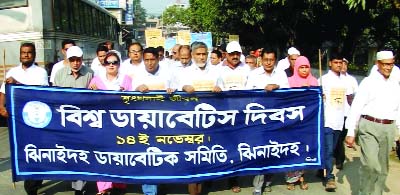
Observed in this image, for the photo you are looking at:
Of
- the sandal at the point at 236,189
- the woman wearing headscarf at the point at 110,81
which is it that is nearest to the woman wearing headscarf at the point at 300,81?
the sandal at the point at 236,189

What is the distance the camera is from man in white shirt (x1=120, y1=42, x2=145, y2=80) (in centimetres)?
587

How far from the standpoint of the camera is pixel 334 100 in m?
5.78

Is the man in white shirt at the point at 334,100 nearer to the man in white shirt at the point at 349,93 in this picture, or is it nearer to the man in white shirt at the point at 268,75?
the man in white shirt at the point at 349,93

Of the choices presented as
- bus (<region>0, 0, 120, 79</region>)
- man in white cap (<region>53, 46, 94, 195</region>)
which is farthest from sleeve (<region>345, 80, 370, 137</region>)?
bus (<region>0, 0, 120, 79</region>)

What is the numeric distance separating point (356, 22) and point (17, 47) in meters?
12.5

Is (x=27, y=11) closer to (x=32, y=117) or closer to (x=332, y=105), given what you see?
(x=32, y=117)

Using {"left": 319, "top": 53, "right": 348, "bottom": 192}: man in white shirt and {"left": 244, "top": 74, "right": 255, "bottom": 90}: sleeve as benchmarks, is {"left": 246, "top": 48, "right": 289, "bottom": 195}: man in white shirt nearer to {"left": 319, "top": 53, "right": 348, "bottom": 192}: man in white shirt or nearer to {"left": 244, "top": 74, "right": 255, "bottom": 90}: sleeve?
{"left": 244, "top": 74, "right": 255, "bottom": 90}: sleeve

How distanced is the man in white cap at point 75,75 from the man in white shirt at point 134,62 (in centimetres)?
56

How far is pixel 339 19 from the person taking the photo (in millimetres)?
17781

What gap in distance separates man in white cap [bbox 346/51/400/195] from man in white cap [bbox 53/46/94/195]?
2.89 metres

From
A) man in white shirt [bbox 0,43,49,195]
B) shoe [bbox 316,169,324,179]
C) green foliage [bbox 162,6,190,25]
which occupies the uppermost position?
green foliage [bbox 162,6,190,25]

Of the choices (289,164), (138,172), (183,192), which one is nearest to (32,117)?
(138,172)

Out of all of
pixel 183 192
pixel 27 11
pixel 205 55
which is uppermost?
pixel 27 11

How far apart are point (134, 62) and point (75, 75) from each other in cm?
125
